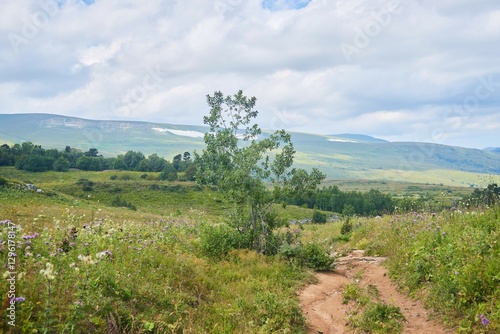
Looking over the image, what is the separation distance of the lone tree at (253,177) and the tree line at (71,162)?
4163 inches

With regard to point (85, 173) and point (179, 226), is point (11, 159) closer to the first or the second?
point (85, 173)

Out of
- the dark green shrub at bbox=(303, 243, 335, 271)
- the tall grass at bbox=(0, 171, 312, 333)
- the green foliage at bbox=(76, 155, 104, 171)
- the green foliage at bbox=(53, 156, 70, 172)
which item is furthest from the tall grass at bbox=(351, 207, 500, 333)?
the green foliage at bbox=(76, 155, 104, 171)

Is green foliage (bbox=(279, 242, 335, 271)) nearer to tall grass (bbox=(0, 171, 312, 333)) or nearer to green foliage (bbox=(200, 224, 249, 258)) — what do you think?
tall grass (bbox=(0, 171, 312, 333))

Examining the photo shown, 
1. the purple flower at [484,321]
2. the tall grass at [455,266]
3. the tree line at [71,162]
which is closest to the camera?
the purple flower at [484,321]

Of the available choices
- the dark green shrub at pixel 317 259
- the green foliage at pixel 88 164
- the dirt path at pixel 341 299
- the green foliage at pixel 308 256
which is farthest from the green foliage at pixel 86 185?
the dirt path at pixel 341 299

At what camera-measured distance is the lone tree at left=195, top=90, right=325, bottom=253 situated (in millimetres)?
14289

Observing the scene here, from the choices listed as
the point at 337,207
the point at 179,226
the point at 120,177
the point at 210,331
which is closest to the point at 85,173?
the point at 120,177

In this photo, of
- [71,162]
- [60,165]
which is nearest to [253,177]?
[60,165]

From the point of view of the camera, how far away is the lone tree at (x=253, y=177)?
46.9 ft

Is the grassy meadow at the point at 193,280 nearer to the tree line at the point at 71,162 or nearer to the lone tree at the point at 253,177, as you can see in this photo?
the lone tree at the point at 253,177

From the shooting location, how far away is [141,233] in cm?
1280

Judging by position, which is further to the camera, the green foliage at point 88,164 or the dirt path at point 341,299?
the green foliage at point 88,164

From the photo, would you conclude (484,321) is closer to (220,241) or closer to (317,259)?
(317,259)

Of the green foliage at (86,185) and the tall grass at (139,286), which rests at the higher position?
the tall grass at (139,286)
